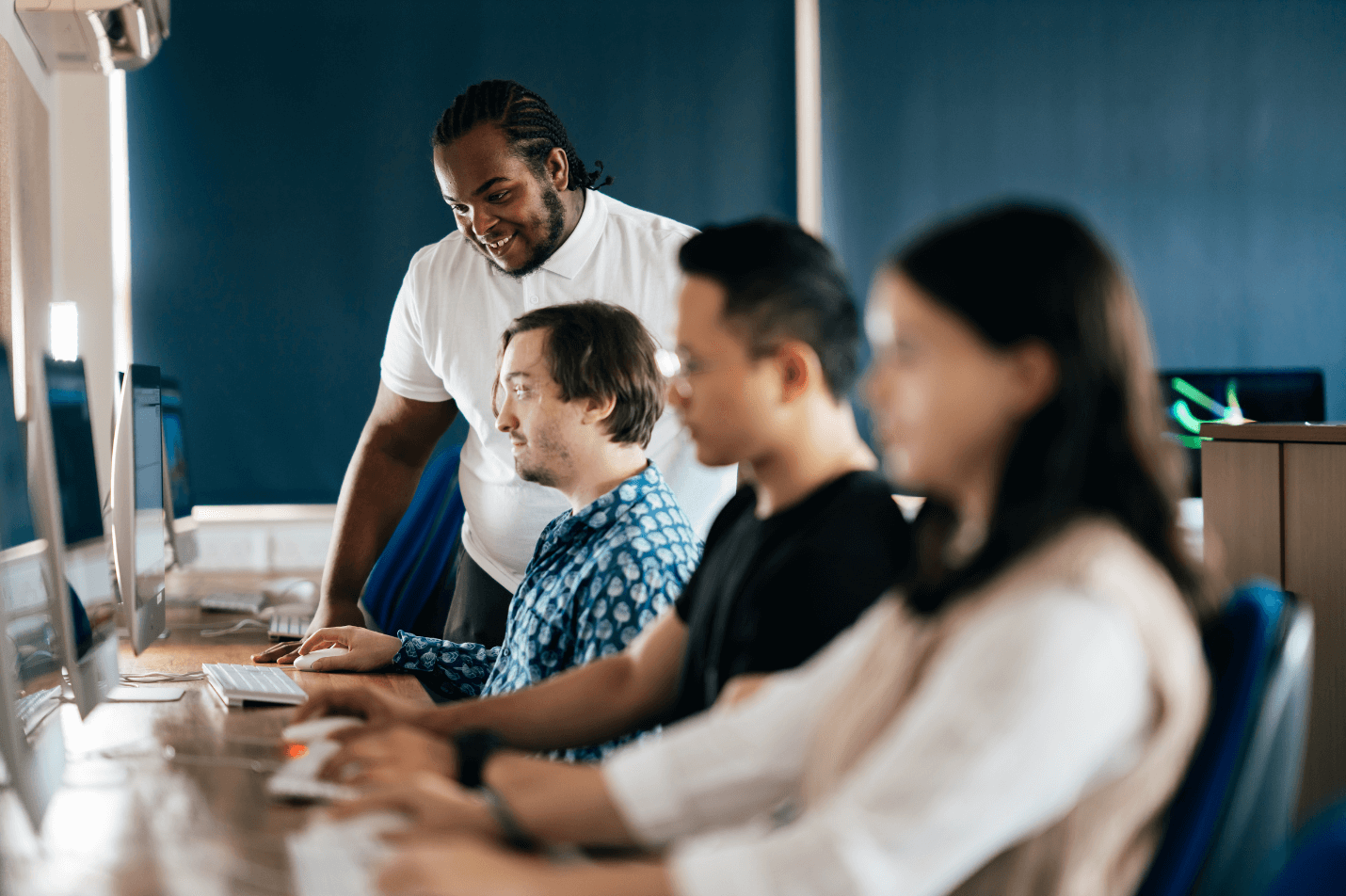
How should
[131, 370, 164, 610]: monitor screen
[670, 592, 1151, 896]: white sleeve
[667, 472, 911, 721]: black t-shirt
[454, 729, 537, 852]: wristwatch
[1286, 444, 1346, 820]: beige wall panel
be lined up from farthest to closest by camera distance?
[1286, 444, 1346, 820]: beige wall panel
[131, 370, 164, 610]: monitor screen
[667, 472, 911, 721]: black t-shirt
[454, 729, 537, 852]: wristwatch
[670, 592, 1151, 896]: white sleeve

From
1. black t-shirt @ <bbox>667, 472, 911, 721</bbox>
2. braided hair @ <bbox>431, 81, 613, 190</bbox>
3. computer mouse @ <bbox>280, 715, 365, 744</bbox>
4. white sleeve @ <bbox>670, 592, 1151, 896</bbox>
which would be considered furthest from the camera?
braided hair @ <bbox>431, 81, 613, 190</bbox>

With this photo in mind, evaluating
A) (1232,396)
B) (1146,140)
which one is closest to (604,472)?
(1232,396)

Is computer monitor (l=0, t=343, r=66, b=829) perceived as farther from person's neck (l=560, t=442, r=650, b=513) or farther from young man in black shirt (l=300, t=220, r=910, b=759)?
person's neck (l=560, t=442, r=650, b=513)

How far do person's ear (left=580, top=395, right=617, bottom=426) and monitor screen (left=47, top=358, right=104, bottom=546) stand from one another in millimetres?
672

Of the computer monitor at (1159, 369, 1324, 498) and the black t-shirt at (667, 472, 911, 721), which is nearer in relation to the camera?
the black t-shirt at (667, 472, 911, 721)

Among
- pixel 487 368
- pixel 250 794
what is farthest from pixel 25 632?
pixel 487 368

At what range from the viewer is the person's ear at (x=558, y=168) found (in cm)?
208

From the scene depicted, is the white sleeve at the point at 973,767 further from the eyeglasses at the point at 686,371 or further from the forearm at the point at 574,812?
the eyeglasses at the point at 686,371

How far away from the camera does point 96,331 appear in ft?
10.3

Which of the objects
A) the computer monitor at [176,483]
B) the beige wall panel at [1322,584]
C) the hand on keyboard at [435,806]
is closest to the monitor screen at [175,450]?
the computer monitor at [176,483]

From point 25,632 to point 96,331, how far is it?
1.97 meters

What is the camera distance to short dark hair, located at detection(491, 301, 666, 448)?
159 cm

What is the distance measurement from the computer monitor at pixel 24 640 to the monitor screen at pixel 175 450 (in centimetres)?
72

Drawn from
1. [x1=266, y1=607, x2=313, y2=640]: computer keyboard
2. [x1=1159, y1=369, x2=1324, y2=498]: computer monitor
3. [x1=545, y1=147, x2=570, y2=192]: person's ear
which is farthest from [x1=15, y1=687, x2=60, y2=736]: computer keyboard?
[x1=1159, y1=369, x2=1324, y2=498]: computer monitor
